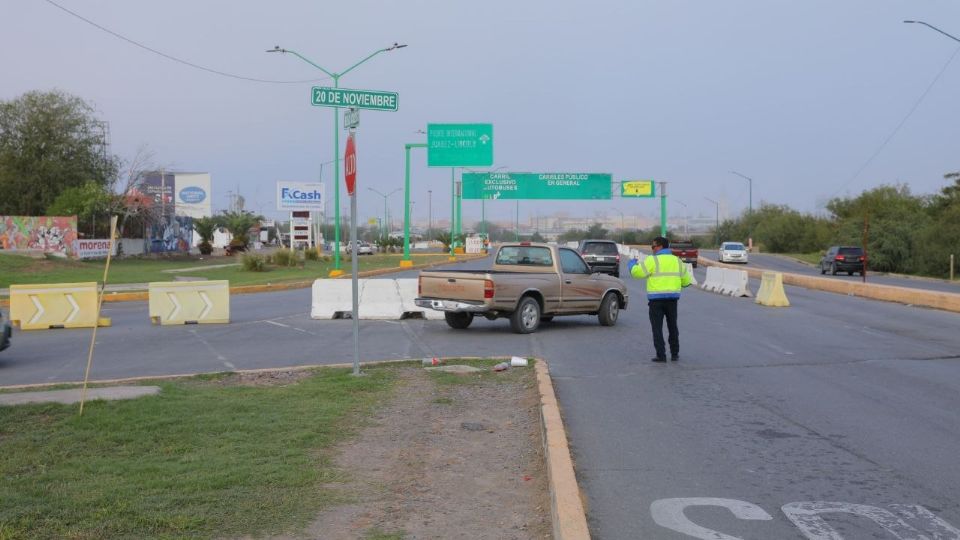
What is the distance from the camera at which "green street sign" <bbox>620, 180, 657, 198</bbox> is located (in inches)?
2482

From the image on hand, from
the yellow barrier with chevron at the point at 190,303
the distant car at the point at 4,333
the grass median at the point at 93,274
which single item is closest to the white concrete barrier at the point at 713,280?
the grass median at the point at 93,274

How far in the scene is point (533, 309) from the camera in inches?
671

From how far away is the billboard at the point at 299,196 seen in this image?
67125 millimetres

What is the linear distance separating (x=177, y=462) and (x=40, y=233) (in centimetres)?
5075

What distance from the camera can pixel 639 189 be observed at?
63312 mm

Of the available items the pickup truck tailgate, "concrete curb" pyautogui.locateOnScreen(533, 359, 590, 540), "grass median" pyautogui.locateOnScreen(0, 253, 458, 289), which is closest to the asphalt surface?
"concrete curb" pyautogui.locateOnScreen(533, 359, 590, 540)

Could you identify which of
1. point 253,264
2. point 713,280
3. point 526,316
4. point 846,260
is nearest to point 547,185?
point 846,260

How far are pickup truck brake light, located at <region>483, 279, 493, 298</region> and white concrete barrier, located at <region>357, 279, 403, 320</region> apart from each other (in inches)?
174

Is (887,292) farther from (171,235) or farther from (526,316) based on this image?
(171,235)

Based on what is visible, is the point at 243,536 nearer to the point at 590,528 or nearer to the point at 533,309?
the point at 590,528

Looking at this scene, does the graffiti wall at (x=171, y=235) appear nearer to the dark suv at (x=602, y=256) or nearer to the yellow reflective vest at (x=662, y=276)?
the dark suv at (x=602, y=256)

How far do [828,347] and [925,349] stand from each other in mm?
1489

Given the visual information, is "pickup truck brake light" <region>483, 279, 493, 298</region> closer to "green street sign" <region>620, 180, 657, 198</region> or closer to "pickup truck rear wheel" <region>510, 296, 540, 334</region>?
"pickup truck rear wheel" <region>510, 296, 540, 334</region>

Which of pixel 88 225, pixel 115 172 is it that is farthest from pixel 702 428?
pixel 115 172
